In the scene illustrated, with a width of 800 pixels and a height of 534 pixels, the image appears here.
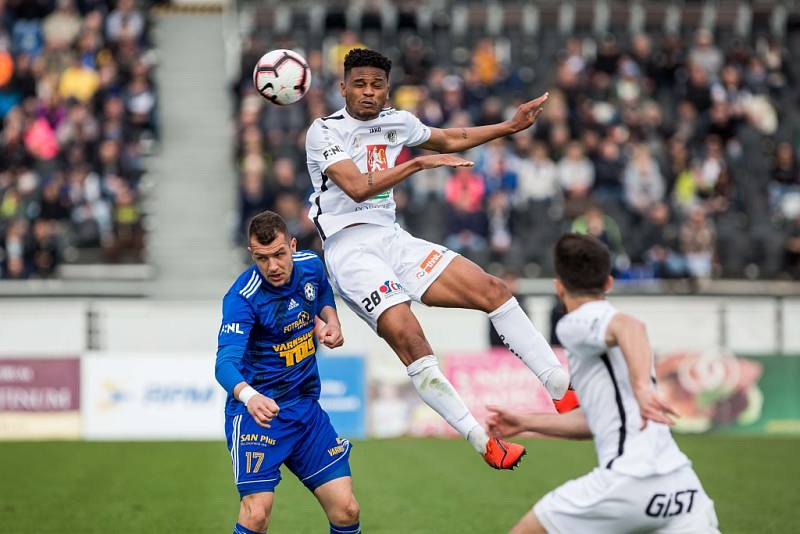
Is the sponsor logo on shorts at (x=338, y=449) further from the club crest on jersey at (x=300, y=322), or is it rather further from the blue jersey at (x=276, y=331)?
the club crest on jersey at (x=300, y=322)

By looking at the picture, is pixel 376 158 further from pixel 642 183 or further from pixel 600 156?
pixel 600 156

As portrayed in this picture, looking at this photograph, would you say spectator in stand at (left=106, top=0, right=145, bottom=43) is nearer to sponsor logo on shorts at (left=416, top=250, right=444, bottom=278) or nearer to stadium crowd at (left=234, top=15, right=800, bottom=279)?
stadium crowd at (left=234, top=15, right=800, bottom=279)

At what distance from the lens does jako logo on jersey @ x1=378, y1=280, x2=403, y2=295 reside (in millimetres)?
8172

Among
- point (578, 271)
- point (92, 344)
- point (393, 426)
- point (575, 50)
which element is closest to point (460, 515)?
point (578, 271)

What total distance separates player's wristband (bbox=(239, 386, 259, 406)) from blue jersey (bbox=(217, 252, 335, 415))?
1.20 feet

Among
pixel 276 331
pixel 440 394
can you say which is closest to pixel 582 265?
pixel 440 394

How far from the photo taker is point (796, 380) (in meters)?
18.5

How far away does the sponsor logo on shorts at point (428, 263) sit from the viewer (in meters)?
8.37

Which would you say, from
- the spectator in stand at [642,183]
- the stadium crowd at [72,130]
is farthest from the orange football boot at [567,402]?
the stadium crowd at [72,130]

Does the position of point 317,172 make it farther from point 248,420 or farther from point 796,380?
point 796,380

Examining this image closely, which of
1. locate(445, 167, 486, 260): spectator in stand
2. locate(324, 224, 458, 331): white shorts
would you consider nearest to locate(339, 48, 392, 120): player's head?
locate(324, 224, 458, 331): white shorts

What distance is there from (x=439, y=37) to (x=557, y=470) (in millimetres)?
12269

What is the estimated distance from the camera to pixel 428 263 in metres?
8.39

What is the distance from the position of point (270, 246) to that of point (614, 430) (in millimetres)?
2360
